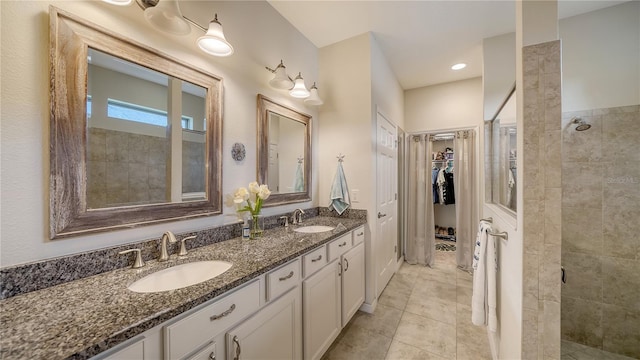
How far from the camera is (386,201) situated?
2.81m

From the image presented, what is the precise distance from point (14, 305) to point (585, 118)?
3.35 meters

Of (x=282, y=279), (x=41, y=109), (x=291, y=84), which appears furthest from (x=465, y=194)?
(x=41, y=109)

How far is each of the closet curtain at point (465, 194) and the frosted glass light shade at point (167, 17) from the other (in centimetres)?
352

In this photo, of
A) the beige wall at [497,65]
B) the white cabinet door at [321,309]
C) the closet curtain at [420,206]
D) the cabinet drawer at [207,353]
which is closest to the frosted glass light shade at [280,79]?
the white cabinet door at [321,309]

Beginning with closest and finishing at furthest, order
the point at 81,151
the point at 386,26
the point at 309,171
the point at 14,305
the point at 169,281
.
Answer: the point at 14,305 → the point at 81,151 → the point at 169,281 → the point at 386,26 → the point at 309,171

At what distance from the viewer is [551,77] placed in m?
0.96

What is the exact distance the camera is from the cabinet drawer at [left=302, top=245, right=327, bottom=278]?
4.60ft

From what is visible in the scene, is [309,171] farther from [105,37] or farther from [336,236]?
[105,37]

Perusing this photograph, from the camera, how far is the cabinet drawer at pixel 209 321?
743mm

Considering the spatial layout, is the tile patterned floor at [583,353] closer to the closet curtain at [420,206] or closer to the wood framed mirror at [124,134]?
the closet curtain at [420,206]

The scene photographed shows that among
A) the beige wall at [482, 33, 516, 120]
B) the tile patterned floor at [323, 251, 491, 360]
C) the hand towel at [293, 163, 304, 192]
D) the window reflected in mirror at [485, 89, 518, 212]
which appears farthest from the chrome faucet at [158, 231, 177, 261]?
the beige wall at [482, 33, 516, 120]

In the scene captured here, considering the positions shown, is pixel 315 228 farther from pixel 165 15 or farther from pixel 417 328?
pixel 165 15

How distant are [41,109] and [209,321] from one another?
1.04m

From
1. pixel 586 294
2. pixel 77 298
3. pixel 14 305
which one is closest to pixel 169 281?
pixel 77 298
